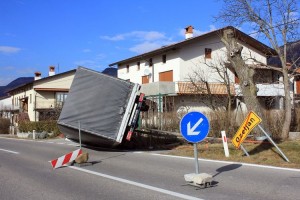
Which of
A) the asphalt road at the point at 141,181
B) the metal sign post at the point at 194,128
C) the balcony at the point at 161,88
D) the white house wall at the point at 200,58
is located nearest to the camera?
the asphalt road at the point at 141,181

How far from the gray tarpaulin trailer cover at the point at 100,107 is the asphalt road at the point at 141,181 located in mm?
3004

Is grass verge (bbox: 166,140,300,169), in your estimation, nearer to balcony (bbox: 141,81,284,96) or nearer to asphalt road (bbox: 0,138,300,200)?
asphalt road (bbox: 0,138,300,200)

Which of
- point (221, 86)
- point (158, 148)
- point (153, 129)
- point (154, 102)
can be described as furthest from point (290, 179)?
point (221, 86)

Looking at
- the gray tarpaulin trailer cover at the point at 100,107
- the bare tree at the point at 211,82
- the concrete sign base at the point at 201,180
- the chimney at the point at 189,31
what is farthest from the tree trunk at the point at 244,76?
the chimney at the point at 189,31

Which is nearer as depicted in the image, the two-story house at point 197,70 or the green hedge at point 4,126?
the two-story house at point 197,70

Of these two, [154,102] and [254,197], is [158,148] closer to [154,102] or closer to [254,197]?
[154,102]

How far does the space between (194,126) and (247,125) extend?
436 cm

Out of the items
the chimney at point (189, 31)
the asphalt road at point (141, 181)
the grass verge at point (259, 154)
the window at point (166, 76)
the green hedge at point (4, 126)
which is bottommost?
the asphalt road at point (141, 181)

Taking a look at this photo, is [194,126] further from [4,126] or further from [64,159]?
[4,126]

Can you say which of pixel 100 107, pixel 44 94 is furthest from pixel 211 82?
pixel 44 94

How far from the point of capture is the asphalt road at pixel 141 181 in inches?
313

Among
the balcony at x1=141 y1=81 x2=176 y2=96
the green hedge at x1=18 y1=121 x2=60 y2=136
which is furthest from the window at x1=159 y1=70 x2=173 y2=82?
the green hedge at x1=18 y1=121 x2=60 y2=136

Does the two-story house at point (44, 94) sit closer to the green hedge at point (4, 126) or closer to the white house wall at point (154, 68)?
the green hedge at point (4, 126)

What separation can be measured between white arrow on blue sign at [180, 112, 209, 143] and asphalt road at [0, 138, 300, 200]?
1.09m
